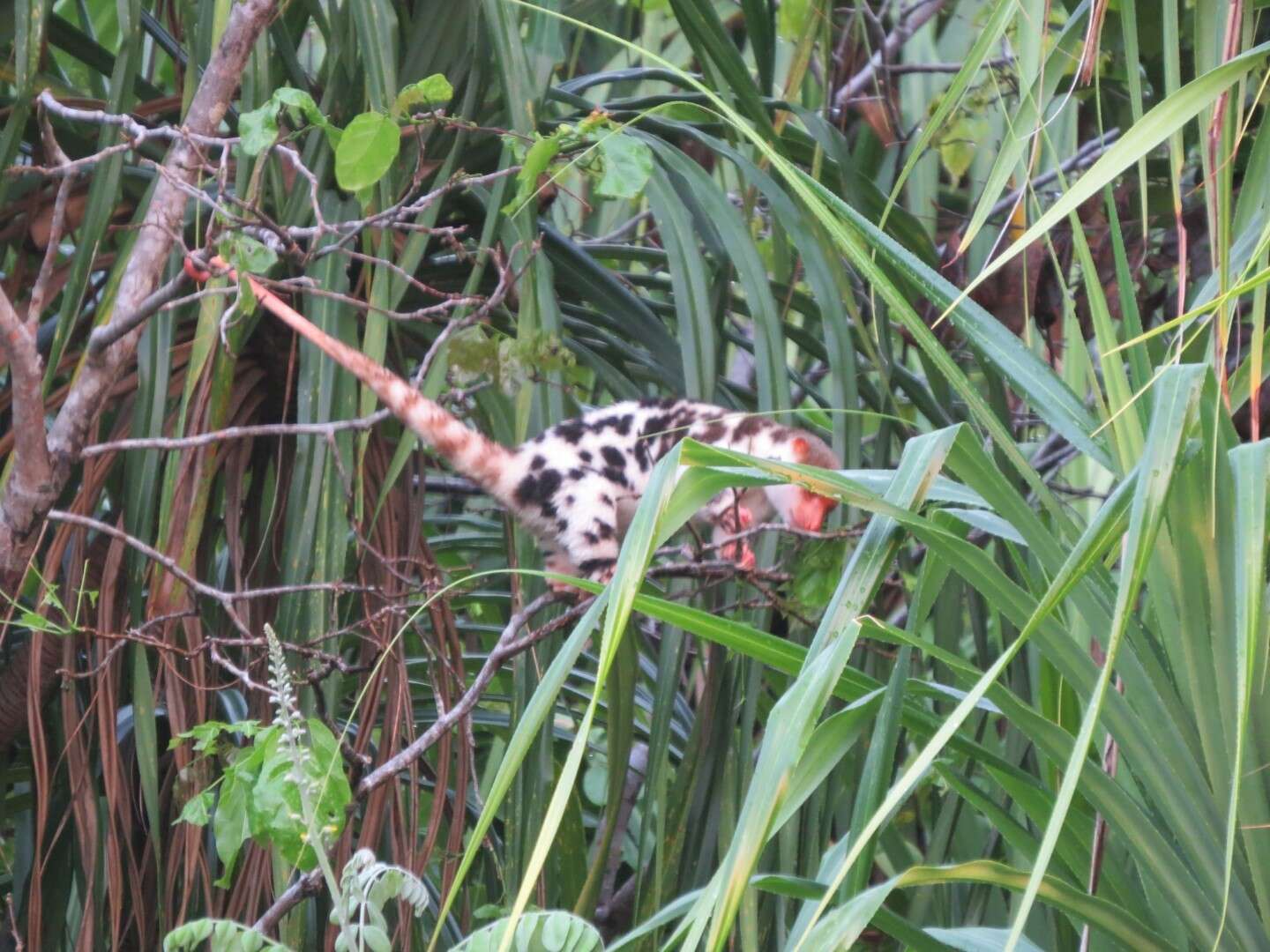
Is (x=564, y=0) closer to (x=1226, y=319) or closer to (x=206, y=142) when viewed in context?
(x=206, y=142)

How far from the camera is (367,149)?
185cm

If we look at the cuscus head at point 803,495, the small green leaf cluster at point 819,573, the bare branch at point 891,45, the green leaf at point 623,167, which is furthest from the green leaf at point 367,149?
the bare branch at point 891,45

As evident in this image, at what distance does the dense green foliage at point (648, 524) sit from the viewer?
1275 millimetres

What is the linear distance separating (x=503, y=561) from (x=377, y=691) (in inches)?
46.9

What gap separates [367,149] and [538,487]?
669 mm

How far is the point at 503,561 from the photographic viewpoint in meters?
3.24

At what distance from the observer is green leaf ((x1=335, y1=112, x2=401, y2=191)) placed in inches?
72.7

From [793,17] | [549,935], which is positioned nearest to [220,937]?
[549,935]

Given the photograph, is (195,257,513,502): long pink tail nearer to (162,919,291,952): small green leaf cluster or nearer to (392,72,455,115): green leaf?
(392,72,455,115): green leaf

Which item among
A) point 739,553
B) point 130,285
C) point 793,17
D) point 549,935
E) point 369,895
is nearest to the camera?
point 549,935

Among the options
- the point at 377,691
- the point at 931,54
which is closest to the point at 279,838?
the point at 377,691

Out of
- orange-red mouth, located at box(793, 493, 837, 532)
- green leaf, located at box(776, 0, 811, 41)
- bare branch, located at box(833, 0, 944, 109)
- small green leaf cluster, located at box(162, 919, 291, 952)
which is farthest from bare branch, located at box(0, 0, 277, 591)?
bare branch, located at box(833, 0, 944, 109)

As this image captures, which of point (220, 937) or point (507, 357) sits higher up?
point (507, 357)

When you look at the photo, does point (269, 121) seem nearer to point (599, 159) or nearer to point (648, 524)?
point (599, 159)
